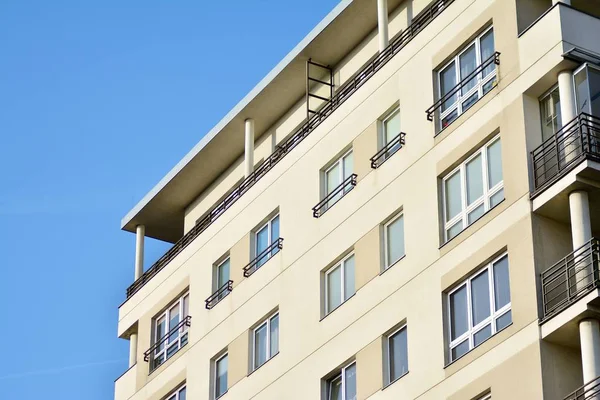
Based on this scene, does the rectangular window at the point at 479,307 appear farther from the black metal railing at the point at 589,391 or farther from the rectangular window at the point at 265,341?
the rectangular window at the point at 265,341

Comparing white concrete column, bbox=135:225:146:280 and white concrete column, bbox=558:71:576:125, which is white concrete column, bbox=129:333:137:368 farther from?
white concrete column, bbox=558:71:576:125

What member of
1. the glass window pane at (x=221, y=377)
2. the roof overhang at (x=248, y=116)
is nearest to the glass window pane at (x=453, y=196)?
the roof overhang at (x=248, y=116)

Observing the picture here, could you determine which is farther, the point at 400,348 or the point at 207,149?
the point at 207,149

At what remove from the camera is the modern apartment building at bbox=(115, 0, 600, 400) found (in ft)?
110

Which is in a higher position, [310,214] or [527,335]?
[310,214]

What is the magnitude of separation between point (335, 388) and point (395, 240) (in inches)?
158

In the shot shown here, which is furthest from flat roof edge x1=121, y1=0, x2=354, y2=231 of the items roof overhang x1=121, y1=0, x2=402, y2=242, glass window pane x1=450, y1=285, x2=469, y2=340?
glass window pane x1=450, y1=285, x2=469, y2=340

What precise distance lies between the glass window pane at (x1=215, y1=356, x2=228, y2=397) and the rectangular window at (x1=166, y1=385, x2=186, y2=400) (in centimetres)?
216

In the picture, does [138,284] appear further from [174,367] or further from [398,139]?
[398,139]

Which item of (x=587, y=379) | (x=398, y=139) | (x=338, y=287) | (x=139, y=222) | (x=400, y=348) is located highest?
(x=139, y=222)

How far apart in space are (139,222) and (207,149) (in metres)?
5.30

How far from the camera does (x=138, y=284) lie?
5191 centimetres

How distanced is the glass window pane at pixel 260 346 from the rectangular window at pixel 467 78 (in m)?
8.55

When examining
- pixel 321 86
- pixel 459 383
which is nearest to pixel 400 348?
pixel 459 383
